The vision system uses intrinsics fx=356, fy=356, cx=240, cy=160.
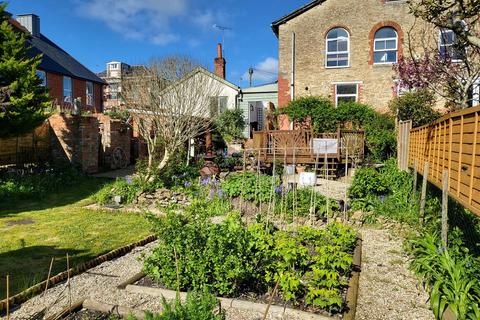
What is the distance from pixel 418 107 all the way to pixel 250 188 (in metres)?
10.3

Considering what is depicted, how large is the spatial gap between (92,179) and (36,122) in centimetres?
304

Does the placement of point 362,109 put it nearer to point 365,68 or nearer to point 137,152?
point 365,68

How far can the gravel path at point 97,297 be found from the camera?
3.66m

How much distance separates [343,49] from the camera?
752 inches

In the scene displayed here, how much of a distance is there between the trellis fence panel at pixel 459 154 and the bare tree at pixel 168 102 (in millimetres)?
7238

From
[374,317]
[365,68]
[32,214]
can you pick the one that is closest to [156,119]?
[32,214]

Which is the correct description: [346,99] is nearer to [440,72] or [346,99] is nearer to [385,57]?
[385,57]

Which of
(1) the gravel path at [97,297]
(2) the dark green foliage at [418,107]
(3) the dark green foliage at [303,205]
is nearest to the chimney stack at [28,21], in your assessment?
(2) the dark green foliage at [418,107]

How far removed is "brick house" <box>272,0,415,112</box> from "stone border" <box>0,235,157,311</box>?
15.3 metres

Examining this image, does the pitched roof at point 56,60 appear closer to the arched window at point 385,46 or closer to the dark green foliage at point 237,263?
the arched window at point 385,46

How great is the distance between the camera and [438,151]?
575 centimetres

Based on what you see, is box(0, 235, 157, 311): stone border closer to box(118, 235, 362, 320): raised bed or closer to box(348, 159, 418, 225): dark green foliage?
box(118, 235, 362, 320): raised bed

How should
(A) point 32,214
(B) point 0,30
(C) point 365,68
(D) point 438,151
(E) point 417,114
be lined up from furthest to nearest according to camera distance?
(C) point 365,68
(E) point 417,114
(B) point 0,30
(A) point 32,214
(D) point 438,151

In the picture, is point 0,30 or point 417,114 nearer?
point 0,30
